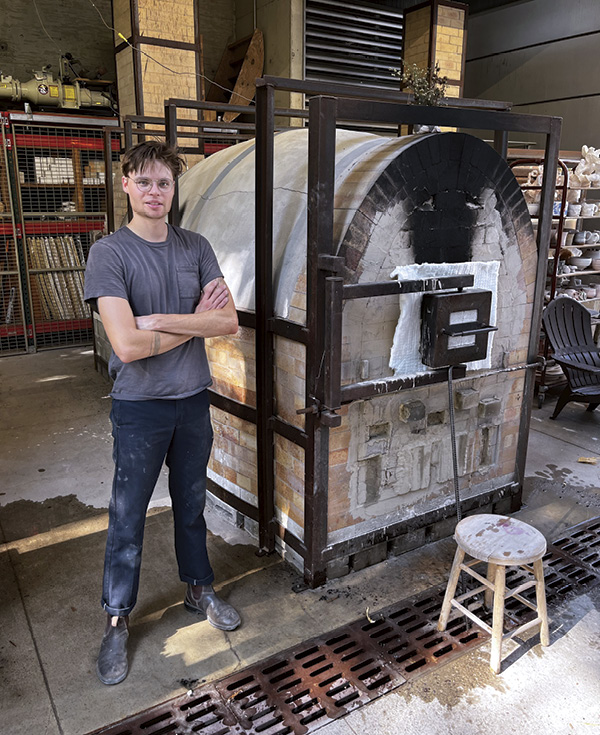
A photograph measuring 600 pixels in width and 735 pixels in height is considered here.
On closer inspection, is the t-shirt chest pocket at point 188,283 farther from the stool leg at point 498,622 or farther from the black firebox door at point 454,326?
the stool leg at point 498,622

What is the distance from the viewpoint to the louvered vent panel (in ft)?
29.2

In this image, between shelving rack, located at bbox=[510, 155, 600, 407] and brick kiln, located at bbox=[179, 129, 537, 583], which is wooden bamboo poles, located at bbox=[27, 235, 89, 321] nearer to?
brick kiln, located at bbox=[179, 129, 537, 583]

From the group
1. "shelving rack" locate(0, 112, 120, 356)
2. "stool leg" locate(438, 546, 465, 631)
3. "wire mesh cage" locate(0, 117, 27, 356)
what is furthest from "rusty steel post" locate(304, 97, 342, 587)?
"wire mesh cage" locate(0, 117, 27, 356)

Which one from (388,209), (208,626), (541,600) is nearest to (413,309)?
(388,209)

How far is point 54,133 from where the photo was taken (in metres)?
7.70

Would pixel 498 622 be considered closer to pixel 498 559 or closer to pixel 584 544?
pixel 498 559

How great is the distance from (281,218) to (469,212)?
3.33 feet

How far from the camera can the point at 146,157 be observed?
8.20 ft

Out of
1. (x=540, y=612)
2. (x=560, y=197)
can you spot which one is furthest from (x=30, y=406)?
(x=560, y=197)

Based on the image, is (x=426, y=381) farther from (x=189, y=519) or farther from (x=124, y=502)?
(x=124, y=502)

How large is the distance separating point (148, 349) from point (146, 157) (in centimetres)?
80

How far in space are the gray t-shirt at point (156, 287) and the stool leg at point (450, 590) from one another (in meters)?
1.41

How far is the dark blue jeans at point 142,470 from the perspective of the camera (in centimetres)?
257

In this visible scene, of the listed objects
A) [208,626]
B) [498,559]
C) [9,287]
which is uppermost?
[9,287]
